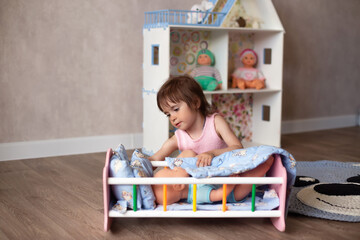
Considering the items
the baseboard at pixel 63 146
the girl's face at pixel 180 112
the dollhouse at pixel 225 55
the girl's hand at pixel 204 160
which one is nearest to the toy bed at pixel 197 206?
the girl's hand at pixel 204 160

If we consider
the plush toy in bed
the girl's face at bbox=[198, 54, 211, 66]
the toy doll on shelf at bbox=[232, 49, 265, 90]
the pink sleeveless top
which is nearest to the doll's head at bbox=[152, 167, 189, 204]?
the plush toy in bed

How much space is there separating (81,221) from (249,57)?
1671mm

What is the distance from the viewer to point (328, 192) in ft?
5.70

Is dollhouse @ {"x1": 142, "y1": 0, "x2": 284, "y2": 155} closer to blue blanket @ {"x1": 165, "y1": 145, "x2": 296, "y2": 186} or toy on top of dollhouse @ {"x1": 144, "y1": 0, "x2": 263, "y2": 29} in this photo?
toy on top of dollhouse @ {"x1": 144, "y1": 0, "x2": 263, "y2": 29}

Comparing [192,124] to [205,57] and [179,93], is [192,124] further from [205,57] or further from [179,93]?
[205,57]

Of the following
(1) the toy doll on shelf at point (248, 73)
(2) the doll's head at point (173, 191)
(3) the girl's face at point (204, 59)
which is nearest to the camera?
(2) the doll's head at point (173, 191)

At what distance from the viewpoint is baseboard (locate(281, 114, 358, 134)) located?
3.40 m

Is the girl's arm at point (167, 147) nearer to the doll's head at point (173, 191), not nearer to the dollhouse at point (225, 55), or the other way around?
the doll's head at point (173, 191)

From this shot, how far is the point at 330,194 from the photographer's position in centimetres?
171

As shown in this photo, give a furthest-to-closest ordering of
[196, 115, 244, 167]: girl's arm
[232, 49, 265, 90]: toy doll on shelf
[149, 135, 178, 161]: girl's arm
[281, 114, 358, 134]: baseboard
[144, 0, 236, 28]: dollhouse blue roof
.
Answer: [281, 114, 358, 134]: baseboard < [232, 49, 265, 90]: toy doll on shelf < [144, 0, 236, 28]: dollhouse blue roof < [149, 135, 178, 161]: girl's arm < [196, 115, 244, 167]: girl's arm

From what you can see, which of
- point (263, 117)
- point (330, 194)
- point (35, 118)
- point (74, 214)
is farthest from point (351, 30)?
point (74, 214)

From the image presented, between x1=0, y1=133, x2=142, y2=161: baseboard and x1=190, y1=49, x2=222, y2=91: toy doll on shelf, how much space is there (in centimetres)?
53

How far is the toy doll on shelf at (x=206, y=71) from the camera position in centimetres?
259

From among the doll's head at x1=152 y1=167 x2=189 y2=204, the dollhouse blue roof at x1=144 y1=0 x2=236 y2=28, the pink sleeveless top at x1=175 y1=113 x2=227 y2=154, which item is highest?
the dollhouse blue roof at x1=144 y1=0 x2=236 y2=28
